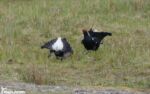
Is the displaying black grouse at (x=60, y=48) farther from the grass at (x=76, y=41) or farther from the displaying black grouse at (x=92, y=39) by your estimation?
the displaying black grouse at (x=92, y=39)

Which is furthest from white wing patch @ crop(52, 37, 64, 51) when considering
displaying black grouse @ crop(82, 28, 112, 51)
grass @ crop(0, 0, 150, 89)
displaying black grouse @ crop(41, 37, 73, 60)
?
displaying black grouse @ crop(82, 28, 112, 51)

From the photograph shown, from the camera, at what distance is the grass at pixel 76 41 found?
1330 cm

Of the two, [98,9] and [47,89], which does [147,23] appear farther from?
[47,89]

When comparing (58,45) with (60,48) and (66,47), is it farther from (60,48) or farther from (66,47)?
(66,47)

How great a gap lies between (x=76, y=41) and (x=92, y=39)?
926 millimetres

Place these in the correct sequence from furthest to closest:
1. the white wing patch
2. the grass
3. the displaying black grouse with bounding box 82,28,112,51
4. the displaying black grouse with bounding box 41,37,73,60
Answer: the displaying black grouse with bounding box 82,28,112,51 → the white wing patch → the displaying black grouse with bounding box 41,37,73,60 → the grass

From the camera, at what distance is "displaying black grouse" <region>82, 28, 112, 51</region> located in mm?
15719

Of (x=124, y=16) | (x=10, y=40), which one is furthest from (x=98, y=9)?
(x=10, y=40)

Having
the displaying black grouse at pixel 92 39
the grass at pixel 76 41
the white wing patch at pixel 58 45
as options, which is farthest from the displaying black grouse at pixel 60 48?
the displaying black grouse at pixel 92 39

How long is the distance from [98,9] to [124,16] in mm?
945

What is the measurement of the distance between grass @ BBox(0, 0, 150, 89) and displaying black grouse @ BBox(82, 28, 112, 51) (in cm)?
18

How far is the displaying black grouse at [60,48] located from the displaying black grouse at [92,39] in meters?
0.61

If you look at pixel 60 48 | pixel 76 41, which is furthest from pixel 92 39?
pixel 60 48

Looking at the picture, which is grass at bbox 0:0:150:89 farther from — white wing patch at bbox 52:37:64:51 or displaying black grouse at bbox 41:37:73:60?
white wing patch at bbox 52:37:64:51
